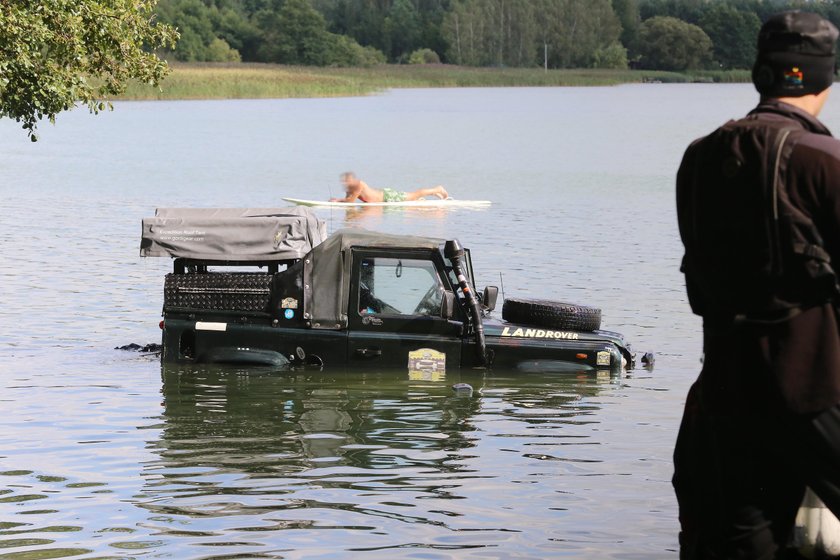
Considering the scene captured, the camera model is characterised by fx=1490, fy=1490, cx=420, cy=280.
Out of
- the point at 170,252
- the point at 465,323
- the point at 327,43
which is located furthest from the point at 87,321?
the point at 327,43

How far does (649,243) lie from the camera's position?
33.7 m

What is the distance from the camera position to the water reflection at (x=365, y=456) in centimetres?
970

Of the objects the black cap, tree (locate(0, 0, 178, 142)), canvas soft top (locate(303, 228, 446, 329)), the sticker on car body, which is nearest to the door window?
canvas soft top (locate(303, 228, 446, 329))

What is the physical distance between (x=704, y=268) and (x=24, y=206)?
38060mm

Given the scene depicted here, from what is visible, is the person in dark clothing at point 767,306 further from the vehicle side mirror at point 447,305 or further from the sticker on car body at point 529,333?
the sticker on car body at point 529,333

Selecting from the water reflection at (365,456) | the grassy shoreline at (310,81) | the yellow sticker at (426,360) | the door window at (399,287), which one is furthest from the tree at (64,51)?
the grassy shoreline at (310,81)

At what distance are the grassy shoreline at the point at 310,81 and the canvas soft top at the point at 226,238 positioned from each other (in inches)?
2164

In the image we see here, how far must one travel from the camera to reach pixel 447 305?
14.7m

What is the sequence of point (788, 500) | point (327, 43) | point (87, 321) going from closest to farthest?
point (788, 500)
point (87, 321)
point (327, 43)

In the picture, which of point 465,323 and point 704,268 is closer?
point 704,268

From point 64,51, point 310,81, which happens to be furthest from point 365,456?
point 310,81

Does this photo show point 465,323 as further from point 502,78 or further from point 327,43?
point 327,43

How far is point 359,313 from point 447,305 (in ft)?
3.11

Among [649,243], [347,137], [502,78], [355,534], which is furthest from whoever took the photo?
[502,78]
